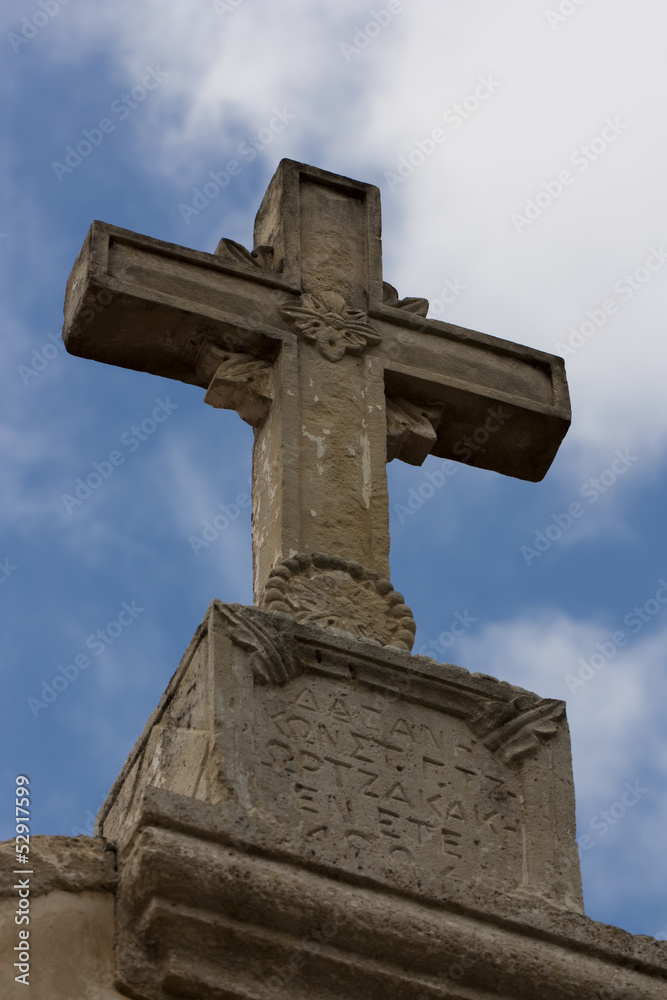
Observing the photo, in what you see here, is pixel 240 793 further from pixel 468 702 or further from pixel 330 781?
pixel 468 702

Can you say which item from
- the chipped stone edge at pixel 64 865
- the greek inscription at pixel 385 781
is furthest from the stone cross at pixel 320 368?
the chipped stone edge at pixel 64 865

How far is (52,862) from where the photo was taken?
491cm

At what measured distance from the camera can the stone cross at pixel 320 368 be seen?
19.8ft

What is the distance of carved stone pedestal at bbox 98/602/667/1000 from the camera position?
4.73 metres

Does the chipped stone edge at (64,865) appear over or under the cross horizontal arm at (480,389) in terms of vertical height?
under

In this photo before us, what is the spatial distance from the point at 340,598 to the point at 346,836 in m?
0.93

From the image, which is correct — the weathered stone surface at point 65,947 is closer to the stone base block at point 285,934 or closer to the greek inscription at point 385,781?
the stone base block at point 285,934

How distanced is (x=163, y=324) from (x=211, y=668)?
5.60ft

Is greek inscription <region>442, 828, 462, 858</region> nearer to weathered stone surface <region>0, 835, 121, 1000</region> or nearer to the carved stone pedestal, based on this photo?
the carved stone pedestal

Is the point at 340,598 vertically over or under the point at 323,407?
under

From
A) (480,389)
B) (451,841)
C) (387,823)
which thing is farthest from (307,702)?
(480,389)

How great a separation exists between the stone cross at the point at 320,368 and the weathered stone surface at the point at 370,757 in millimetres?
294

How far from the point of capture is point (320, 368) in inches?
256

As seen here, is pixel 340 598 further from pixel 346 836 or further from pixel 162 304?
pixel 162 304
